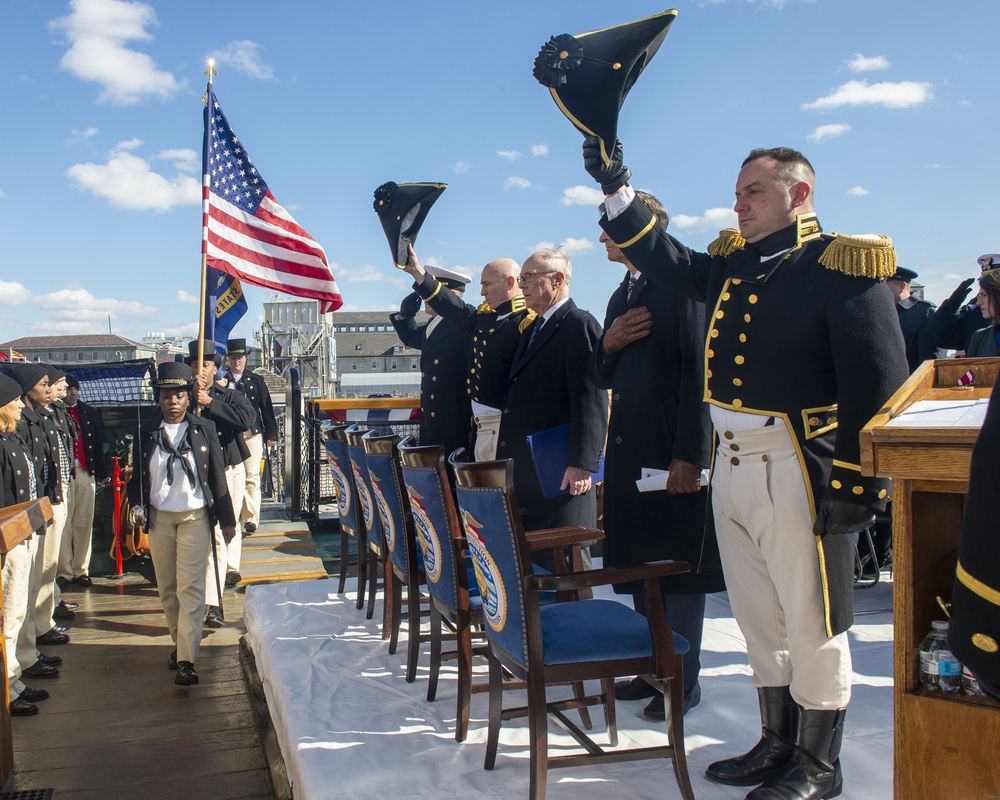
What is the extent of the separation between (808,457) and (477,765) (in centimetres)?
127

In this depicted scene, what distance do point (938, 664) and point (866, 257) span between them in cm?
99

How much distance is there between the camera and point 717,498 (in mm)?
2332

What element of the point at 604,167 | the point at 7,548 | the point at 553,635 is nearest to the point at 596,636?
the point at 553,635

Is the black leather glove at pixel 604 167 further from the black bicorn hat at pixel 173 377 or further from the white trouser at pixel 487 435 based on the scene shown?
the black bicorn hat at pixel 173 377

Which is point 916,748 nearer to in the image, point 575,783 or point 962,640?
point 962,640

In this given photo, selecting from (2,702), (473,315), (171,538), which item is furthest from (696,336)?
(171,538)

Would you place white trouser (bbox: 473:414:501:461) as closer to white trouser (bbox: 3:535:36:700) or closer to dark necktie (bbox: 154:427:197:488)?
dark necktie (bbox: 154:427:197:488)

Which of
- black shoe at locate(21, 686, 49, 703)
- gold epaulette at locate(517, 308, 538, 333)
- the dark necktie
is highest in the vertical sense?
gold epaulette at locate(517, 308, 538, 333)

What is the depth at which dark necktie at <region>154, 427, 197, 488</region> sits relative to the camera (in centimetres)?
434

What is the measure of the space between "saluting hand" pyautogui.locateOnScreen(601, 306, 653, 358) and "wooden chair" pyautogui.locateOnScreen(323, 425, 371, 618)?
1.92 meters

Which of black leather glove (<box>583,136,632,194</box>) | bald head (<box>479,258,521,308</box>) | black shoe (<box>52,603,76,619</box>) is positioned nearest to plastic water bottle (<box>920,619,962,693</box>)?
black leather glove (<box>583,136,632,194</box>)

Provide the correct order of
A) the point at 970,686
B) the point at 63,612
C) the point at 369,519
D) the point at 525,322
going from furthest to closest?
the point at 63,612 → the point at 369,519 → the point at 525,322 → the point at 970,686

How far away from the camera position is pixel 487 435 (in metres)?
4.22

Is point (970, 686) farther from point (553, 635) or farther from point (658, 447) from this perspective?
point (658, 447)
